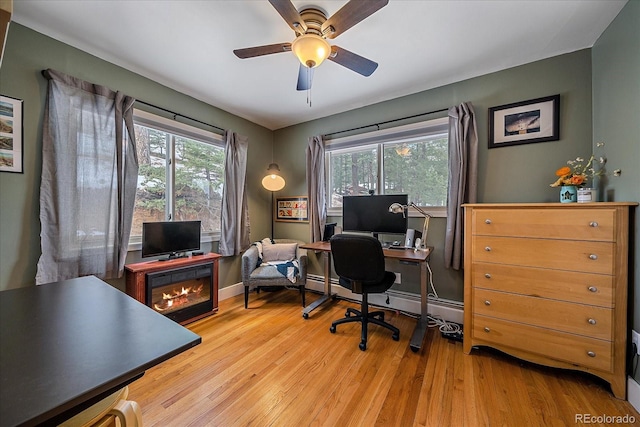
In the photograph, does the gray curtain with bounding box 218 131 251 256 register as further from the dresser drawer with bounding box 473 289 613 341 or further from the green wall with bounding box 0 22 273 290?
the dresser drawer with bounding box 473 289 613 341

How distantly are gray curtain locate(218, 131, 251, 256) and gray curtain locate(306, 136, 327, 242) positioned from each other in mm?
904

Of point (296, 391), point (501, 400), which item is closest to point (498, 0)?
point (501, 400)

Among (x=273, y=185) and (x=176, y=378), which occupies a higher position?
(x=273, y=185)

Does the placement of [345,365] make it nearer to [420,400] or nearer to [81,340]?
[420,400]

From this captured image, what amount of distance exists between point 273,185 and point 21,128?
2.25m

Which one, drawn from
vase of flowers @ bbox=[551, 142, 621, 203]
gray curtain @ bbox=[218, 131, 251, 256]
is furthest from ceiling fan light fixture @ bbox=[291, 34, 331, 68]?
vase of flowers @ bbox=[551, 142, 621, 203]

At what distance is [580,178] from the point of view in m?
1.79

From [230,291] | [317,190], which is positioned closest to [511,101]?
[317,190]

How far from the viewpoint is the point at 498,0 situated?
61.5 inches

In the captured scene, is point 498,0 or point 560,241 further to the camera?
point 560,241

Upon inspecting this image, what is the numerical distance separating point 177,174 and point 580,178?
12.1 feet

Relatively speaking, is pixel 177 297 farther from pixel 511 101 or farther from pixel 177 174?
pixel 511 101

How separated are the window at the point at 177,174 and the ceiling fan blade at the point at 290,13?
1852 millimetres

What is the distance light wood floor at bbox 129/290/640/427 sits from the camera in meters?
1.40
